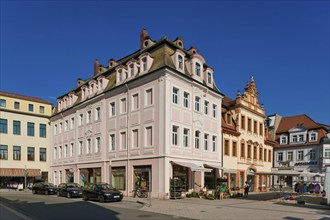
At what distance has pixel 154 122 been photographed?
88.7 feet

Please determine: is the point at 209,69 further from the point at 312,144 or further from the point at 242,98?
the point at 312,144

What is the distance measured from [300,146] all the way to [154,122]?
36870 millimetres

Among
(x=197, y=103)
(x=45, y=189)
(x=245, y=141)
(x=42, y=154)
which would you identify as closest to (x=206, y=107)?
(x=197, y=103)

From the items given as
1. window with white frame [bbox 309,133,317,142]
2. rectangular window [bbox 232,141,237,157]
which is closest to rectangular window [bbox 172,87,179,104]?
rectangular window [bbox 232,141,237,157]

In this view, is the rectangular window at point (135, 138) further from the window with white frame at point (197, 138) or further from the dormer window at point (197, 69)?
the dormer window at point (197, 69)

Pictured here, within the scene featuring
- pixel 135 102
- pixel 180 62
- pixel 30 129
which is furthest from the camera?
pixel 30 129

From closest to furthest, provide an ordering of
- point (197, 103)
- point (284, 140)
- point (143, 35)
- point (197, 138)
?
point (197, 138) < point (197, 103) < point (143, 35) < point (284, 140)

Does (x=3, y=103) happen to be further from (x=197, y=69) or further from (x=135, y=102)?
(x=197, y=69)

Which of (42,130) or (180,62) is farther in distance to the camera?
(42,130)

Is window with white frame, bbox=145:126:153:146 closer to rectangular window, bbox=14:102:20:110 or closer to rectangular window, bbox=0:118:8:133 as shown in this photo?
rectangular window, bbox=0:118:8:133

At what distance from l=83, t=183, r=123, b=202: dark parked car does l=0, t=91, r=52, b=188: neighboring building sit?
84.7ft

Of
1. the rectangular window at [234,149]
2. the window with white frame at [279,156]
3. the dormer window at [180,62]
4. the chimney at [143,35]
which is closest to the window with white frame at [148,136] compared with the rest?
the dormer window at [180,62]

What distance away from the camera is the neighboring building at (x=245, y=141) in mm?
36281

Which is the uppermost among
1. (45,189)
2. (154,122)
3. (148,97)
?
(148,97)
